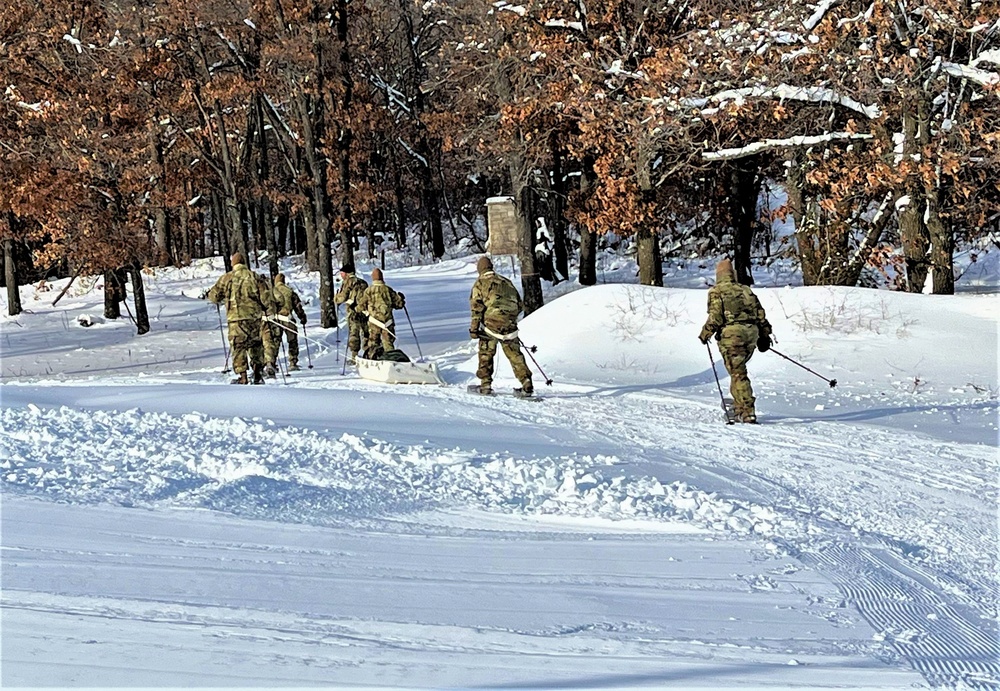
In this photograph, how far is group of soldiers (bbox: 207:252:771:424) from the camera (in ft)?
40.4

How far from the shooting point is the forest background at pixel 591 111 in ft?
63.5

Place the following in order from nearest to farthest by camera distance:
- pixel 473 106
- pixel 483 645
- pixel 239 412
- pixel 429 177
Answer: pixel 483 645
pixel 239 412
pixel 473 106
pixel 429 177

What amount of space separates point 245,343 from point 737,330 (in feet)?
27.2

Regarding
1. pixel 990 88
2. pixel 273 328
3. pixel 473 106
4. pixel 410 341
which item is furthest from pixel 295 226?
pixel 990 88

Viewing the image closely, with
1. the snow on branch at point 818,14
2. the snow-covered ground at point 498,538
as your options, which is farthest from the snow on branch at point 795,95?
the snow-covered ground at point 498,538

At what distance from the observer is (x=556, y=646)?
14.6 ft

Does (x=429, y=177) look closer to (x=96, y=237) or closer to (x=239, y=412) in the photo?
(x=96, y=237)

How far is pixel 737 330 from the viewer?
12.3m

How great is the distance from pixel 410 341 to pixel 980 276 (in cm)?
1966

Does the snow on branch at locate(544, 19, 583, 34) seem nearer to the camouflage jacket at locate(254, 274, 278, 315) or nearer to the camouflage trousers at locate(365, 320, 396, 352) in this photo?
the camouflage trousers at locate(365, 320, 396, 352)

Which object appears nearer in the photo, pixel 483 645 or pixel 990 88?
pixel 483 645

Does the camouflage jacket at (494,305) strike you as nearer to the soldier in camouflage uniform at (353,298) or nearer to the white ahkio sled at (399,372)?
the white ahkio sled at (399,372)

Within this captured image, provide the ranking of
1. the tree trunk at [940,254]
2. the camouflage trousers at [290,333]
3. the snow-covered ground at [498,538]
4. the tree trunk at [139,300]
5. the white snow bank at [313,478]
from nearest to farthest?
the snow-covered ground at [498,538], the white snow bank at [313,478], the camouflage trousers at [290,333], the tree trunk at [940,254], the tree trunk at [139,300]

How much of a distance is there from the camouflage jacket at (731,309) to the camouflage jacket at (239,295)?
303 inches
